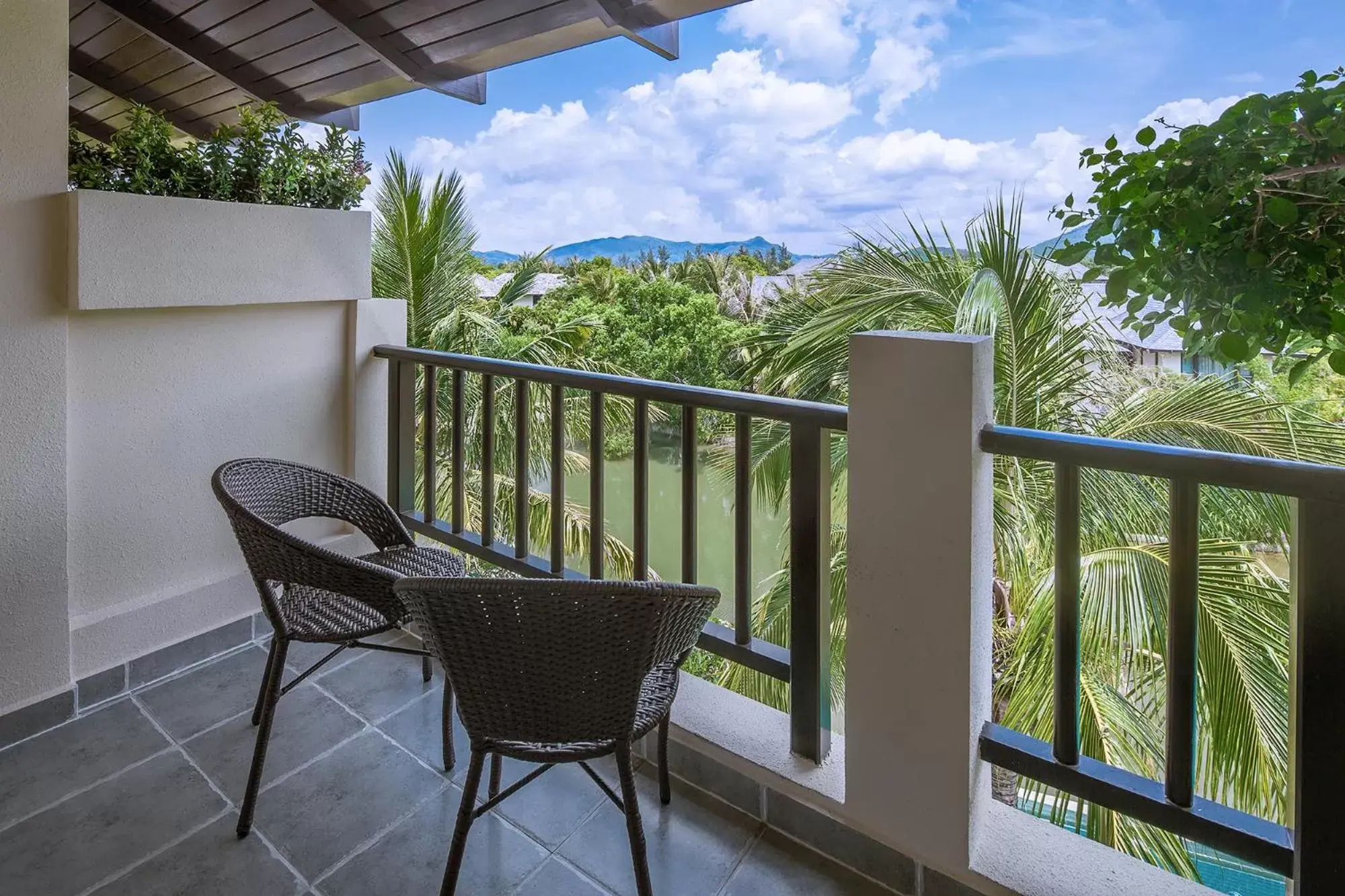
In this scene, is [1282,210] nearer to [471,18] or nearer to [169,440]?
[169,440]

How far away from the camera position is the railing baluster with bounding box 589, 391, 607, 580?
92.1 inches

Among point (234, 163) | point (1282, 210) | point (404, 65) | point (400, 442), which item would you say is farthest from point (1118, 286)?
point (404, 65)

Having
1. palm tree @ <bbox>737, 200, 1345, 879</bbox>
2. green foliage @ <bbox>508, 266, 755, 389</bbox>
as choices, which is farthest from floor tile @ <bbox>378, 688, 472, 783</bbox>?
green foliage @ <bbox>508, 266, 755, 389</bbox>

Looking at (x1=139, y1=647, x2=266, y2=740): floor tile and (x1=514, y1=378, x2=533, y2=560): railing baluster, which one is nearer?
(x1=139, y1=647, x2=266, y2=740): floor tile

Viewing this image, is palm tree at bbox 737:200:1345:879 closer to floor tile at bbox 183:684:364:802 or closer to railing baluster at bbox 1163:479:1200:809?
railing baluster at bbox 1163:479:1200:809

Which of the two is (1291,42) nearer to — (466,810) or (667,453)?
(667,453)

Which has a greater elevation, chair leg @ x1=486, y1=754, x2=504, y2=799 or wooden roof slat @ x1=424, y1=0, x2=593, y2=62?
wooden roof slat @ x1=424, y1=0, x2=593, y2=62

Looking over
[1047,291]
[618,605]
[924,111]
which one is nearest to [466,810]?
[618,605]

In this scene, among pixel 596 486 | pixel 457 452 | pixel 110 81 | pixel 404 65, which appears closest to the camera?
pixel 596 486

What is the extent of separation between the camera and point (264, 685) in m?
2.20

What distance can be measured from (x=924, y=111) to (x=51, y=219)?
3494 centimetres

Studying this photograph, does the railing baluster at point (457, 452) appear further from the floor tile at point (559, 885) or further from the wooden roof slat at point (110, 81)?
the wooden roof slat at point (110, 81)

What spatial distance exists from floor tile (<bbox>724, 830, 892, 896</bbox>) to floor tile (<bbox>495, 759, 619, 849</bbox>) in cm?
40

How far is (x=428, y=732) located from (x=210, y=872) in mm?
616
